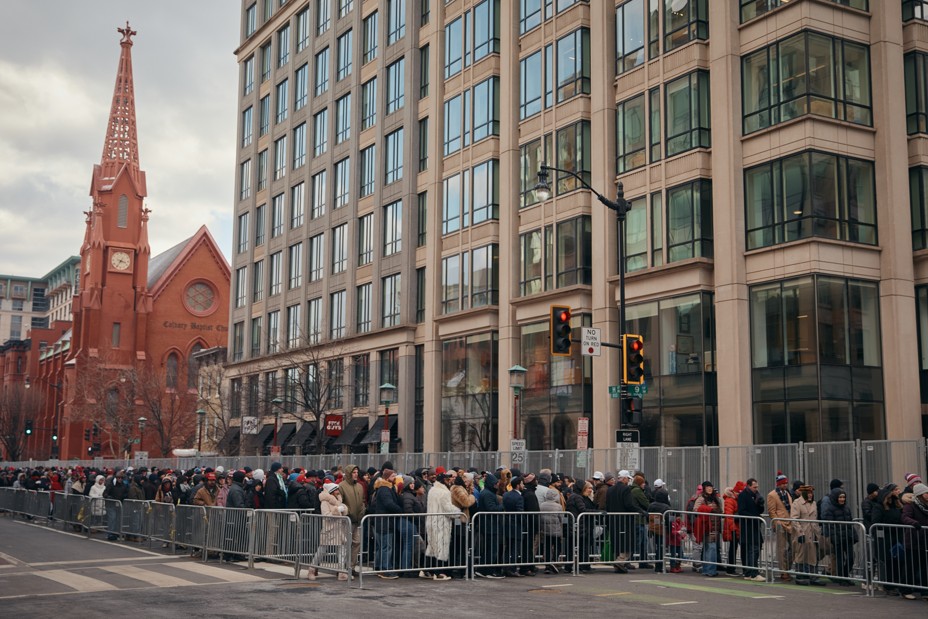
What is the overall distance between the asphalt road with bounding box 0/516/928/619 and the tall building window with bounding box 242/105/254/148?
50.4 metres

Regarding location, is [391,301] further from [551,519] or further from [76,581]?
[76,581]

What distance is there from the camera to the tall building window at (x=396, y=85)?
49.8m

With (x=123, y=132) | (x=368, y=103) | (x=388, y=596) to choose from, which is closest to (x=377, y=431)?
(x=368, y=103)

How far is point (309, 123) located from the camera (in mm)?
58250

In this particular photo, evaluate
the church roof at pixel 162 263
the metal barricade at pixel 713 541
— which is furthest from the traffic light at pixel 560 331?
the church roof at pixel 162 263

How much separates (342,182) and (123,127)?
5796 cm

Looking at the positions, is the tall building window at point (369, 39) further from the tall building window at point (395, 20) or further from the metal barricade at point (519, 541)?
the metal barricade at point (519, 541)

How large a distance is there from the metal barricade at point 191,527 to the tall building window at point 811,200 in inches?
732

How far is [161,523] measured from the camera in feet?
74.7

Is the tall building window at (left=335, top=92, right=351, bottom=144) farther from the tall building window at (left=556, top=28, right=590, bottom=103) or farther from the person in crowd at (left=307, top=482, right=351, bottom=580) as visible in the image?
the person in crowd at (left=307, top=482, right=351, bottom=580)

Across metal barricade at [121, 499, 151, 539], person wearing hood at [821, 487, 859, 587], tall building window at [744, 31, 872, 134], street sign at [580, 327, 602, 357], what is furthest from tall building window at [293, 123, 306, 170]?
person wearing hood at [821, 487, 859, 587]

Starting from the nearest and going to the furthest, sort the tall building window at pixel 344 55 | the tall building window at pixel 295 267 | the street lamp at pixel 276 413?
the street lamp at pixel 276 413
the tall building window at pixel 344 55
the tall building window at pixel 295 267

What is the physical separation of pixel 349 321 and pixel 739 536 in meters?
36.2

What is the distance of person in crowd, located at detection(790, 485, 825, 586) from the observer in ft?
53.7
